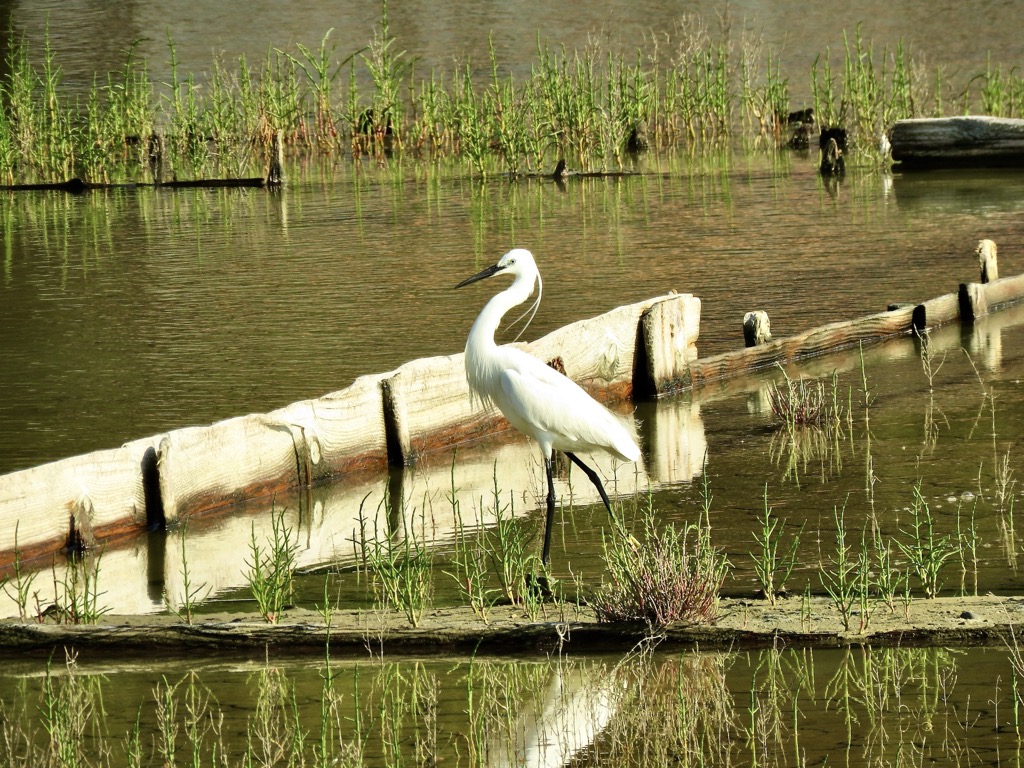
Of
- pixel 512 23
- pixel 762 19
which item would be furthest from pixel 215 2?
pixel 762 19

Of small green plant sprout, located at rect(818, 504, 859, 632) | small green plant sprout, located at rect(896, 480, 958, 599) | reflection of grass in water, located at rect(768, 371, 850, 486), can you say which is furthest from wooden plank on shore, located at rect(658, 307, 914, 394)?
small green plant sprout, located at rect(818, 504, 859, 632)

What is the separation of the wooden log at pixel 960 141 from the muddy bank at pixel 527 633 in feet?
56.3

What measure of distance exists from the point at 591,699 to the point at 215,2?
171 ft

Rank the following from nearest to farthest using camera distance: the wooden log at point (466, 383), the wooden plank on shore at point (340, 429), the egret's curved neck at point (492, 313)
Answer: the egret's curved neck at point (492, 313), the wooden plank on shore at point (340, 429), the wooden log at point (466, 383)

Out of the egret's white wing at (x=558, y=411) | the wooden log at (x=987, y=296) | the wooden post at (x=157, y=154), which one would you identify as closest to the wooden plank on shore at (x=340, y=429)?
the egret's white wing at (x=558, y=411)

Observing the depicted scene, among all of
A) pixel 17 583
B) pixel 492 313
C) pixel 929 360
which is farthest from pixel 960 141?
pixel 17 583

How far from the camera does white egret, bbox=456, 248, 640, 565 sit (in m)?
7.28

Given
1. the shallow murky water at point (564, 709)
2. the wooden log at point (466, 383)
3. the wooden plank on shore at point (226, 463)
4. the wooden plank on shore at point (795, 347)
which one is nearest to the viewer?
the shallow murky water at point (564, 709)

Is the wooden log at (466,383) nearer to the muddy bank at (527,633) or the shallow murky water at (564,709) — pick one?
the muddy bank at (527,633)

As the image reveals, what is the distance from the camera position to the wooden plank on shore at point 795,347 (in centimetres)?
1103

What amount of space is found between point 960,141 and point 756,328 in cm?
1223

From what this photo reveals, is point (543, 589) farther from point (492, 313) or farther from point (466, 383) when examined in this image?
point (466, 383)

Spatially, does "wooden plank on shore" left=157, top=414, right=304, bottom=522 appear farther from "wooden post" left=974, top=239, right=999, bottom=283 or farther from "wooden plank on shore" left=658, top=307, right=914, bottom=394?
"wooden post" left=974, top=239, right=999, bottom=283

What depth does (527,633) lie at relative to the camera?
235 inches
